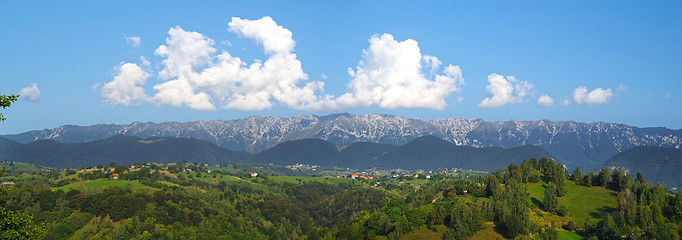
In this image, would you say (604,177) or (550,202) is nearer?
(550,202)

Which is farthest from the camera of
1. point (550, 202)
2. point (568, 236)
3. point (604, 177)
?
point (604, 177)

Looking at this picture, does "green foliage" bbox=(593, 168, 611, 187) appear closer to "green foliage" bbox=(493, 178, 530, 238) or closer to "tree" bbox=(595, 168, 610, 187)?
"tree" bbox=(595, 168, 610, 187)

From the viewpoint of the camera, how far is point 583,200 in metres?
146

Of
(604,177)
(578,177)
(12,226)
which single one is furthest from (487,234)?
(12,226)

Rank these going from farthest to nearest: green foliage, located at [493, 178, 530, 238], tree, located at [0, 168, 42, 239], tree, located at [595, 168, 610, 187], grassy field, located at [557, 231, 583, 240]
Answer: tree, located at [595, 168, 610, 187] → green foliage, located at [493, 178, 530, 238] → grassy field, located at [557, 231, 583, 240] → tree, located at [0, 168, 42, 239]

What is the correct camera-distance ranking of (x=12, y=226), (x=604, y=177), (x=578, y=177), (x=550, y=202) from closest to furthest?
(x=12, y=226)
(x=550, y=202)
(x=604, y=177)
(x=578, y=177)

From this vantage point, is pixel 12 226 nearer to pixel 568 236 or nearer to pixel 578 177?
pixel 568 236

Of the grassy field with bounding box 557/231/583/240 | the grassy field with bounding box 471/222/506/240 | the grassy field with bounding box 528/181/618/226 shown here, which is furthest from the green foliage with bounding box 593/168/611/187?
the grassy field with bounding box 471/222/506/240

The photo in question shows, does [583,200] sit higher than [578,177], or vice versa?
[578,177]

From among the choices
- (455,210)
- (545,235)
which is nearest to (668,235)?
(545,235)

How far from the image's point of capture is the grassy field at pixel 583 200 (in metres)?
134

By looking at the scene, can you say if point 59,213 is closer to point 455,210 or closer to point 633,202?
point 455,210

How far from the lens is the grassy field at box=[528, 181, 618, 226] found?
13438cm

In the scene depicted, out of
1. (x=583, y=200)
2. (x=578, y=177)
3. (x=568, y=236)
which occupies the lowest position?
(x=568, y=236)
